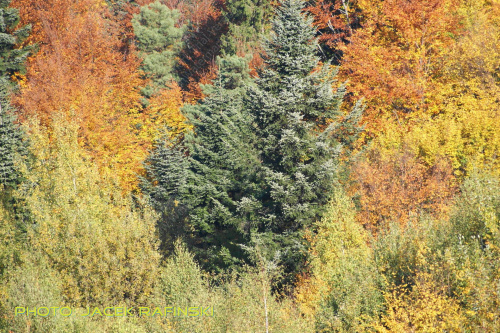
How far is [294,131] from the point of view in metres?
30.5

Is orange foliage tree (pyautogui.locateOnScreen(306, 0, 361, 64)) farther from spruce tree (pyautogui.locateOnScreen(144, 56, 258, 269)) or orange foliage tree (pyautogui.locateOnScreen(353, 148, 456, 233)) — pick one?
orange foliage tree (pyautogui.locateOnScreen(353, 148, 456, 233))

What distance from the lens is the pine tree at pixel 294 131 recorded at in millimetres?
30141

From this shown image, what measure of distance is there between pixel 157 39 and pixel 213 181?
32670 millimetres

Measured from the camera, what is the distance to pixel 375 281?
20453 mm

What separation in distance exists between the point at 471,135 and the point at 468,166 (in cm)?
221

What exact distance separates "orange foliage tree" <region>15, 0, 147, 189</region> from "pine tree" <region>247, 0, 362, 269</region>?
14548 millimetres

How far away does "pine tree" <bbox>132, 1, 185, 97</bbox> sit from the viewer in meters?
64.3

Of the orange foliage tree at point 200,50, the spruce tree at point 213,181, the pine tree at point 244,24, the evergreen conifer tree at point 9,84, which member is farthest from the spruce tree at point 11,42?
A: the pine tree at point 244,24

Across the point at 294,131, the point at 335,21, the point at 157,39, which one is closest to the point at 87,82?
the point at 157,39

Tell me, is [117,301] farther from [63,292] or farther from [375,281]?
[375,281]

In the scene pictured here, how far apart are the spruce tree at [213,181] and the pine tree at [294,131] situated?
1387 millimetres

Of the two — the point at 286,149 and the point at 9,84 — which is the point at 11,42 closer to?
the point at 9,84

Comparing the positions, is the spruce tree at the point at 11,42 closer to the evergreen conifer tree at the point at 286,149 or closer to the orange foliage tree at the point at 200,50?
the orange foliage tree at the point at 200,50

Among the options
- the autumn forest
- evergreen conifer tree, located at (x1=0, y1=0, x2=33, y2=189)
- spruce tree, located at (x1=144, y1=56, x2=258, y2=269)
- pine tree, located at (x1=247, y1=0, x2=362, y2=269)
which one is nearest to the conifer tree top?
pine tree, located at (x1=247, y1=0, x2=362, y2=269)
